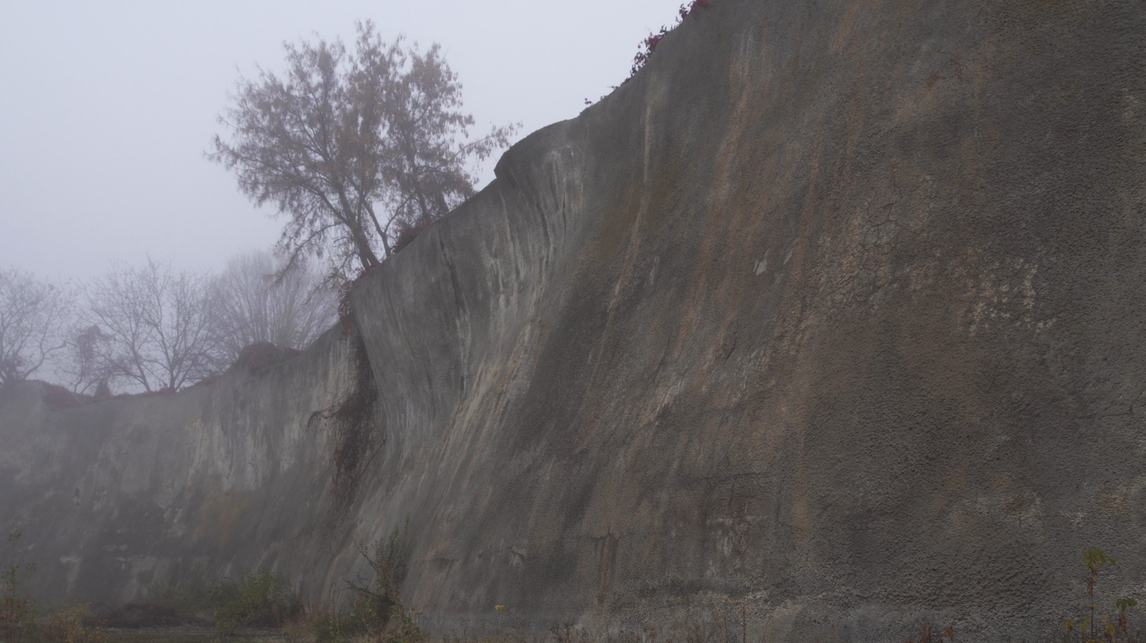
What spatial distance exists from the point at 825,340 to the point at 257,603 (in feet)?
42.1

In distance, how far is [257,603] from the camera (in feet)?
50.9

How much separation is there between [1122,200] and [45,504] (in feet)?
110

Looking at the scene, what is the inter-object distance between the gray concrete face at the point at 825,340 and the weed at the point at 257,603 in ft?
18.9

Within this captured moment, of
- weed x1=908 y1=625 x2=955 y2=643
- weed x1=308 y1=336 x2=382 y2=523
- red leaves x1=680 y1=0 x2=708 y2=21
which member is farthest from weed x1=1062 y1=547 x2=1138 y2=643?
weed x1=308 y1=336 x2=382 y2=523

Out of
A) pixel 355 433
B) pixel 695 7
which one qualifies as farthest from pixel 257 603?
pixel 695 7

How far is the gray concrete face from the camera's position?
4.85 meters

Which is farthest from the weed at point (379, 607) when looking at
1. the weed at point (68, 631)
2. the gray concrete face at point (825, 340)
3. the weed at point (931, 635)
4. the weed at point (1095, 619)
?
the weed at point (1095, 619)

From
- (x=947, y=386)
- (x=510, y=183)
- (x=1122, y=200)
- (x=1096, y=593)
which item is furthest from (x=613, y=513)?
(x=510, y=183)

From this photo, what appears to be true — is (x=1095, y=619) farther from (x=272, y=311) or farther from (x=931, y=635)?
(x=272, y=311)

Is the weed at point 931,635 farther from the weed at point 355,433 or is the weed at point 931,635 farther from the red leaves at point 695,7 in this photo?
the weed at point 355,433

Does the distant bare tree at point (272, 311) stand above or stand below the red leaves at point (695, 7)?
above

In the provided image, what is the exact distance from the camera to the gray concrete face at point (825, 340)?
485cm

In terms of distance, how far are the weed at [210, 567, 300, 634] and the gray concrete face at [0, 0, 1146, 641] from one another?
18.9 ft

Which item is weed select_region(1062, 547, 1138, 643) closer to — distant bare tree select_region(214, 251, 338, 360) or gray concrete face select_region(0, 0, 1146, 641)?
gray concrete face select_region(0, 0, 1146, 641)
